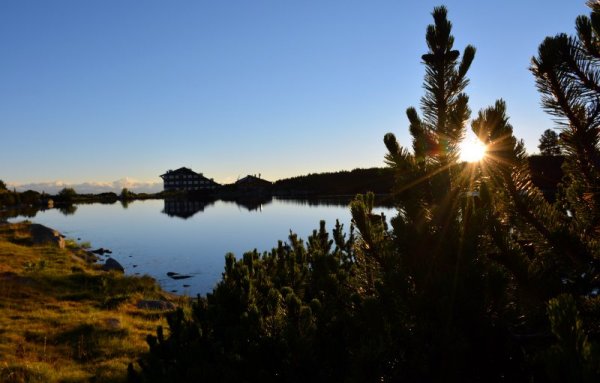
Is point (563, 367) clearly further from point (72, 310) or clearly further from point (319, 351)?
point (72, 310)

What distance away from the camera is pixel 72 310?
48.7 feet

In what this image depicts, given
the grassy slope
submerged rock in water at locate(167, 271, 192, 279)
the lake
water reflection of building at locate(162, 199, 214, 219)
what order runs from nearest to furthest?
1. the grassy slope
2. submerged rock in water at locate(167, 271, 192, 279)
3. the lake
4. water reflection of building at locate(162, 199, 214, 219)

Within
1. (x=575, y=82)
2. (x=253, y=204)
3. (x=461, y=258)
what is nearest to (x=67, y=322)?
(x=461, y=258)

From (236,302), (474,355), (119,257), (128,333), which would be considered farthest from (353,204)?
(119,257)

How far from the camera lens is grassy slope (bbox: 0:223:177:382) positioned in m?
9.27

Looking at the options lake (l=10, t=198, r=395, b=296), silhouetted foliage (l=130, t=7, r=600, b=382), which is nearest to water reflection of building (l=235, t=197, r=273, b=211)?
lake (l=10, t=198, r=395, b=296)

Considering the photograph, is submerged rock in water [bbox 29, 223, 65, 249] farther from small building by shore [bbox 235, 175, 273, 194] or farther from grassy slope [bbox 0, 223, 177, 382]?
small building by shore [bbox 235, 175, 273, 194]

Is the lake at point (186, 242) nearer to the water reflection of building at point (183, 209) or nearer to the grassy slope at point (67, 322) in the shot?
the grassy slope at point (67, 322)

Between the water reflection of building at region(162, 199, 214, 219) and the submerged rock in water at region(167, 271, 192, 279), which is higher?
the water reflection of building at region(162, 199, 214, 219)

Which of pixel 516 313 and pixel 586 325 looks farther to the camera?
pixel 516 313

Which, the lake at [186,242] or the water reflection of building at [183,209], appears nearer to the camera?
the lake at [186,242]

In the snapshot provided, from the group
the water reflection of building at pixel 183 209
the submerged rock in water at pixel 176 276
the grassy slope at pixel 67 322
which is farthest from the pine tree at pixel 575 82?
the water reflection of building at pixel 183 209

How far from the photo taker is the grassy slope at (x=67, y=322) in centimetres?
927

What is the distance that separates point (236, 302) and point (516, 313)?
3.36 meters
